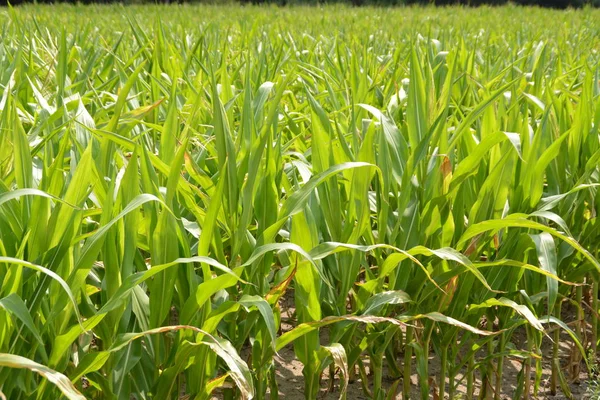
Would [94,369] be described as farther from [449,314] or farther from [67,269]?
[449,314]

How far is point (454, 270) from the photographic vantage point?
131 cm

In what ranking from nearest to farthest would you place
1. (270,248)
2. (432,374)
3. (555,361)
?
(270,248) < (555,361) < (432,374)

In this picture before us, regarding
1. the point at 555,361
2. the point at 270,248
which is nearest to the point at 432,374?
the point at 555,361

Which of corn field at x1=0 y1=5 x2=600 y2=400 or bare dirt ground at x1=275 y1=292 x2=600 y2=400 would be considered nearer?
corn field at x1=0 y1=5 x2=600 y2=400

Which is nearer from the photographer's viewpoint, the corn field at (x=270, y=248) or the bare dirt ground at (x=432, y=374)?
the corn field at (x=270, y=248)

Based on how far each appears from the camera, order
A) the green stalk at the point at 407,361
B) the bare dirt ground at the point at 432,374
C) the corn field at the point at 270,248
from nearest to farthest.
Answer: the corn field at the point at 270,248
the green stalk at the point at 407,361
the bare dirt ground at the point at 432,374

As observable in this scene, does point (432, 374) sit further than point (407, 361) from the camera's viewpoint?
Yes

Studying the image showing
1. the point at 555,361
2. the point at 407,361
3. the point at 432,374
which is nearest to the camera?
the point at 407,361

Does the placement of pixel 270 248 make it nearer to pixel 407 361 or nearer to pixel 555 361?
pixel 407 361

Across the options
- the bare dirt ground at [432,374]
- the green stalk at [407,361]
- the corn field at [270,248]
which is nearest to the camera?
the corn field at [270,248]

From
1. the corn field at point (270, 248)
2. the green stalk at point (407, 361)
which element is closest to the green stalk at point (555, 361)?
the corn field at point (270, 248)

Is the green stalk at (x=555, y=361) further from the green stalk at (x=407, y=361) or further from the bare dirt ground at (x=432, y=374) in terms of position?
the green stalk at (x=407, y=361)

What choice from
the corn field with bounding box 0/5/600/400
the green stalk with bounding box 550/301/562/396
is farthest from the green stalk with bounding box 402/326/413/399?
the green stalk with bounding box 550/301/562/396

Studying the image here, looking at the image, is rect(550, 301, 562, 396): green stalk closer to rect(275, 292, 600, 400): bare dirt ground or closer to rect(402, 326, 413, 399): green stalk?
rect(275, 292, 600, 400): bare dirt ground
